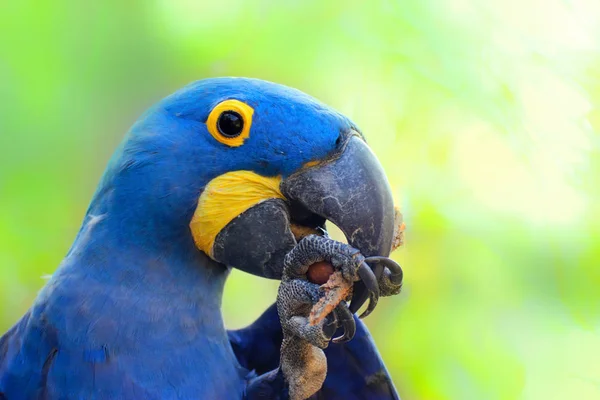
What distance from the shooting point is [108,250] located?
1375 mm

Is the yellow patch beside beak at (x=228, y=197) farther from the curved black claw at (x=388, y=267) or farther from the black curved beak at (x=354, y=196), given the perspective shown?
the curved black claw at (x=388, y=267)

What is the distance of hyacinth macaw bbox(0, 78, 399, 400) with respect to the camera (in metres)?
1.26

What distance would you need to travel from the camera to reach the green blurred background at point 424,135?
286 cm

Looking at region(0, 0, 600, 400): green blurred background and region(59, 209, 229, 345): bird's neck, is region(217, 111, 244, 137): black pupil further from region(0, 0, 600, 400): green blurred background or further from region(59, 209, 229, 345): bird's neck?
region(0, 0, 600, 400): green blurred background

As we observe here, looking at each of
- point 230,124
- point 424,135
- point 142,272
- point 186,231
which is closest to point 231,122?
point 230,124

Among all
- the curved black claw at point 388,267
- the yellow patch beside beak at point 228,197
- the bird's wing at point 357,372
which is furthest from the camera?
the bird's wing at point 357,372

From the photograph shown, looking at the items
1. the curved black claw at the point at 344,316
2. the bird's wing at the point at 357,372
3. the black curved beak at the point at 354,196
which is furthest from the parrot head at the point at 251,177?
the bird's wing at the point at 357,372

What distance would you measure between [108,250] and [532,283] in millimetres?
2297

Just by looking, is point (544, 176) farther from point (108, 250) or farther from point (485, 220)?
point (108, 250)

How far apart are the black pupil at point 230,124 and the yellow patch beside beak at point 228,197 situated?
9cm

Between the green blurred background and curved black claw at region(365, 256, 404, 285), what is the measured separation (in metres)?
1.54

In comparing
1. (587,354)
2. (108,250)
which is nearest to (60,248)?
(108,250)

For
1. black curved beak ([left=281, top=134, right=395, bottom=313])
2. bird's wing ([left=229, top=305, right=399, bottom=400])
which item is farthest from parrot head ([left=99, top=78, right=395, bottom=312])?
bird's wing ([left=229, top=305, right=399, bottom=400])

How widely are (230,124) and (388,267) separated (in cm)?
48
